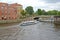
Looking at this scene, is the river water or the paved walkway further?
the river water

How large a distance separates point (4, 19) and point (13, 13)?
710cm

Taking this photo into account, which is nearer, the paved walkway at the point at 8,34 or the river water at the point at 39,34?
the paved walkway at the point at 8,34

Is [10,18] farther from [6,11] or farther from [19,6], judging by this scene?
[19,6]

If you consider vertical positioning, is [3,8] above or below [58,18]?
above

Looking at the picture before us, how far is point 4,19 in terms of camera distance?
76125 mm

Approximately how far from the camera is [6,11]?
258 ft

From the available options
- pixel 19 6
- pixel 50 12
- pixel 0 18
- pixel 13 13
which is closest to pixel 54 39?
pixel 0 18

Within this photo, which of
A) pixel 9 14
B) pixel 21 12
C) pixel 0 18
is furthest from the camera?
pixel 21 12

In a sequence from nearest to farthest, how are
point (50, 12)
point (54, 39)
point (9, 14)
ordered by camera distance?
point (54, 39) < point (9, 14) < point (50, 12)

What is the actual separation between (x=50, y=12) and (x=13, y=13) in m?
47.1

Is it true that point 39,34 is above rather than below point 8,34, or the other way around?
below

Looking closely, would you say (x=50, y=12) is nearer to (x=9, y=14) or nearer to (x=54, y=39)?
(x=9, y=14)

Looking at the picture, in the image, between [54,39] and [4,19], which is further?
[4,19]

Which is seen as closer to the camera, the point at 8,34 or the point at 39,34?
the point at 8,34
